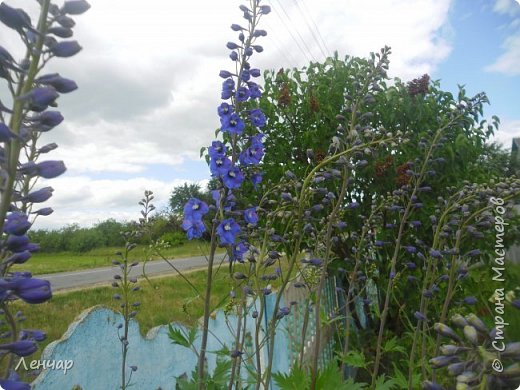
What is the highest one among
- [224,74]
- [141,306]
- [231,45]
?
[231,45]

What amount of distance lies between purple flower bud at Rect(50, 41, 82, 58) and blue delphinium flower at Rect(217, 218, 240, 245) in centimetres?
93

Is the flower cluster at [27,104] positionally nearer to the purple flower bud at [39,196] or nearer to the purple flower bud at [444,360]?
the purple flower bud at [39,196]

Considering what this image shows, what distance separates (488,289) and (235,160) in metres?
2.28

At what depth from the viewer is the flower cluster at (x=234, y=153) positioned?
1601 mm

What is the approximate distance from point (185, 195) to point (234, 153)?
0.33m

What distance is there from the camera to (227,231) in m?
1.59

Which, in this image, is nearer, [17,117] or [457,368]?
[17,117]

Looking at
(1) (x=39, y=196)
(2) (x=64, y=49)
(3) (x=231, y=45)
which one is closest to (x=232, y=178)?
(3) (x=231, y=45)

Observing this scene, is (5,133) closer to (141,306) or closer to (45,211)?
(45,211)

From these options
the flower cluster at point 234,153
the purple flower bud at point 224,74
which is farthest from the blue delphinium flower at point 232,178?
the purple flower bud at point 224,74

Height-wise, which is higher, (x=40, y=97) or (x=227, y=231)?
(x=40, y=97)

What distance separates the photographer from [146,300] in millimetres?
5566

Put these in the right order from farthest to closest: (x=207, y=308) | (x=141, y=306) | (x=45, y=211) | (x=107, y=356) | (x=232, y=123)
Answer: (x=141, y=306), (x=107, y=356), (x=232, y=123), (x=207, y=308), (x=45, y=211)

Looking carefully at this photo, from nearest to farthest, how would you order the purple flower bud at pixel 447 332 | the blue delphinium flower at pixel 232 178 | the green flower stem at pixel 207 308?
the purple flower bud at pixel 447 332
the green flower stem at pixel 207 308
the blue delphinium flower at pixel 232 178
